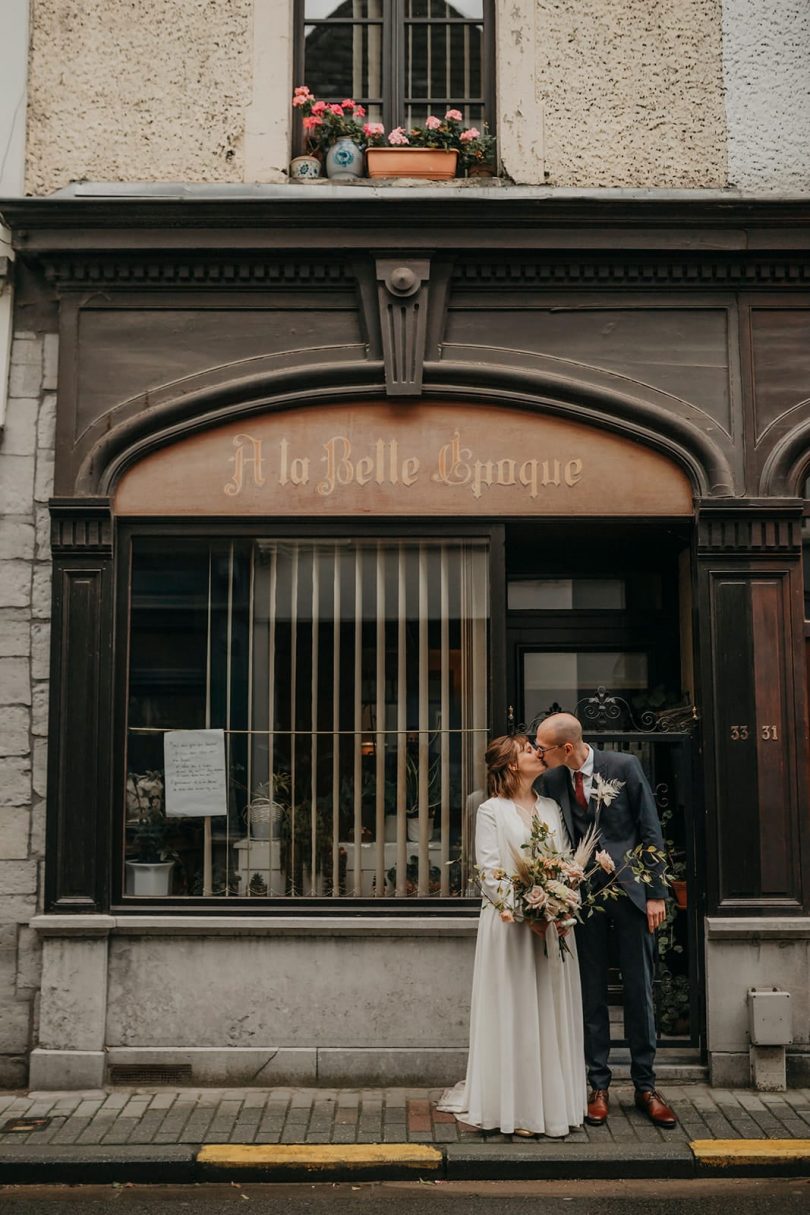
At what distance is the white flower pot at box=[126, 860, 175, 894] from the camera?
6902 mm

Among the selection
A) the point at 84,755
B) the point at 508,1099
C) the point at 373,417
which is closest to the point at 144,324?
the point at 373,417

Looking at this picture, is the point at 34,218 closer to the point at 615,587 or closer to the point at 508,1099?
the point at 615,587

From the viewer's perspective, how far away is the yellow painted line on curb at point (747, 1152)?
5.47 m

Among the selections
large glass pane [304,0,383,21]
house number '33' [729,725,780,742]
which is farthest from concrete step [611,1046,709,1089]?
large glass pane [304,0,383,21]

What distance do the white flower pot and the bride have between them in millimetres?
2131

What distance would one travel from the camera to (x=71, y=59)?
7309 millimetres

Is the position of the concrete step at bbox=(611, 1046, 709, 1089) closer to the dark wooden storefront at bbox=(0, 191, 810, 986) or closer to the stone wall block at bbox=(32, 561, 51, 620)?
the dark wooden storefront at bbox=(0, 191, 810, 986)

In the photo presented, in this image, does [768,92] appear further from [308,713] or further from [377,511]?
[308,713]

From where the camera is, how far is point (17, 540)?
702 centimetres

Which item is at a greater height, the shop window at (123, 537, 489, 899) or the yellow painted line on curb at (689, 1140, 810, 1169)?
the shop window at (123, 537, 489, 899)

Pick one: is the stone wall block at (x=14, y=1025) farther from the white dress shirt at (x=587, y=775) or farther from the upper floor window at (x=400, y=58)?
the upper floor window at (x=400, y=58)

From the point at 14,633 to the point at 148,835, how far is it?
4.75 feet

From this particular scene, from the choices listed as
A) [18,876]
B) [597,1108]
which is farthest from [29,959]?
[597,1108]

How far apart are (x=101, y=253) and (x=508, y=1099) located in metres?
5.23
